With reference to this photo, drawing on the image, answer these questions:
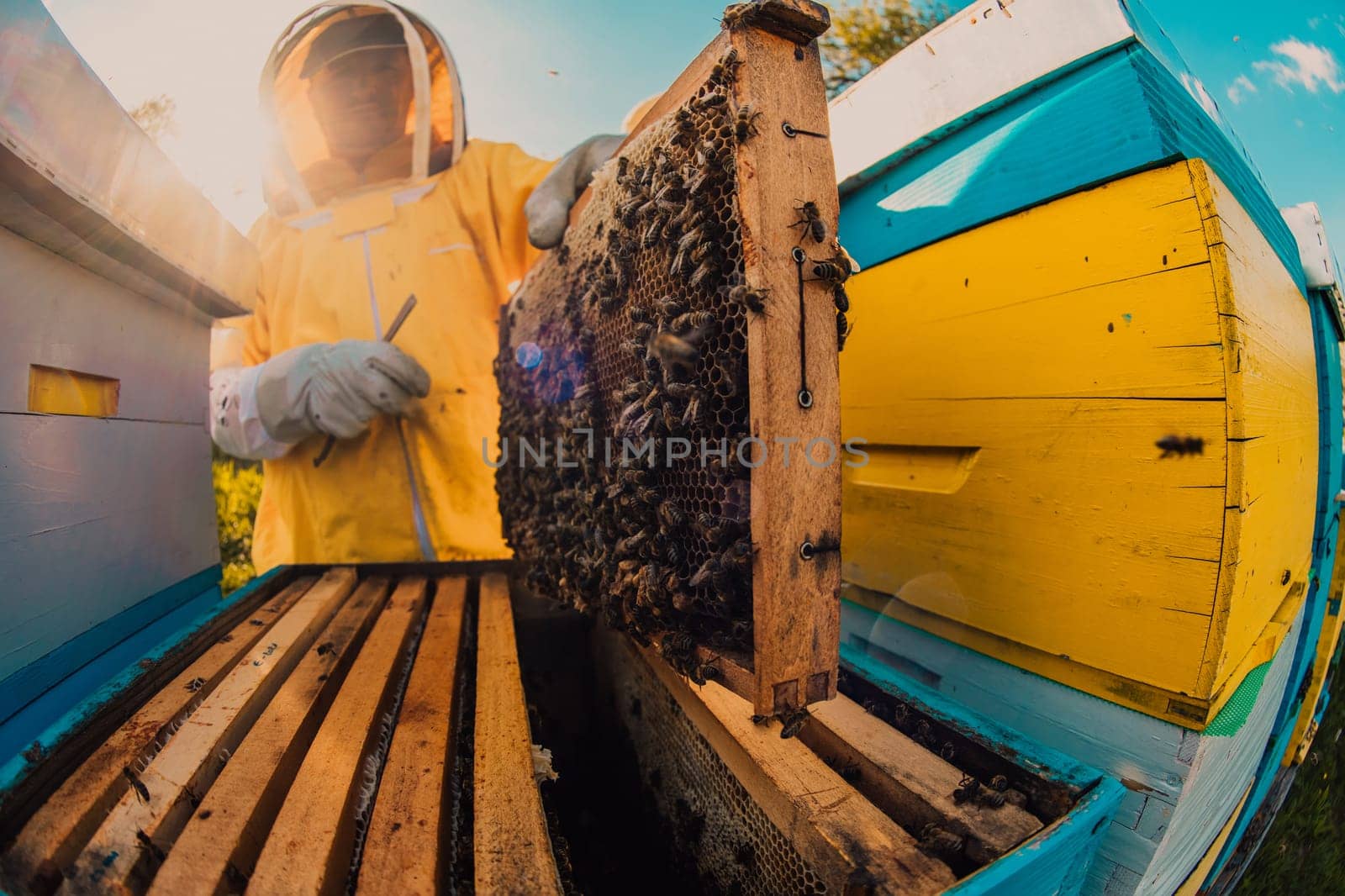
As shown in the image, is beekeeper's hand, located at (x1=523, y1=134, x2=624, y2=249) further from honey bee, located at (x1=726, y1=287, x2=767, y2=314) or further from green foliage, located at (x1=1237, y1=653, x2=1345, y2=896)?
green foliage, located at (x1=1237, y1=653, x2=1345, y2=896)

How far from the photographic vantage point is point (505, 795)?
1.05 m

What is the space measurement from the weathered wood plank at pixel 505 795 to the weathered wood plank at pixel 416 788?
67 millimetres

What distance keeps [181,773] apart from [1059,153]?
2176 millimetres

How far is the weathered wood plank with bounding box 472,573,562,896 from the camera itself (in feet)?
2.83

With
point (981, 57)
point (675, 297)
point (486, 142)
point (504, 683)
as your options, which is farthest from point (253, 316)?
point (981, 57)

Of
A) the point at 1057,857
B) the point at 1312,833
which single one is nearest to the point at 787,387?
the point at 1057,857

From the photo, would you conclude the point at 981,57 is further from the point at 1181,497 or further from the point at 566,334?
the point at 566,334

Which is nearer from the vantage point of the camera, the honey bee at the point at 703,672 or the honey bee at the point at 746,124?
the honey bee at the point at 746,124

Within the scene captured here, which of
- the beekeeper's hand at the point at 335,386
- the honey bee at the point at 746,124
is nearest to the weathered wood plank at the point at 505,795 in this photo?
the honey bee at the point at 746,124

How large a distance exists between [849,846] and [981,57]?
1737 millimetres

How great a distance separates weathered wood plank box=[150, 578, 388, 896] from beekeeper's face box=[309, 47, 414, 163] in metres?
2.62

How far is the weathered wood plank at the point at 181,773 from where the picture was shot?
2.95 feet

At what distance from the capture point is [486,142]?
10.4ft

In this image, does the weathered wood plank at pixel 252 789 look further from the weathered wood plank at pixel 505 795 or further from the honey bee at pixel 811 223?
the honey bee at pixel 811 223
